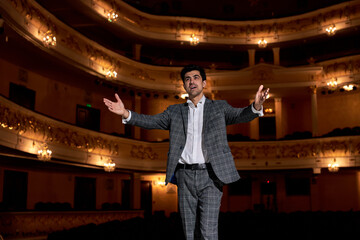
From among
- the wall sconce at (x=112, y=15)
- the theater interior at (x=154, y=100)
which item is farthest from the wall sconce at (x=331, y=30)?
the wall sconce at (x=112, y=15)

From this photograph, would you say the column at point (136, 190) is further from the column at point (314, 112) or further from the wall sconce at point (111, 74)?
the column at point (314, 112)

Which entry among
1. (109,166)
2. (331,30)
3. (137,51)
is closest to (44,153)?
(109,166)

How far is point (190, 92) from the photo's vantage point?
345 centimetres

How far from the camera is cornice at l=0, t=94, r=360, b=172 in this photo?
47.1ft

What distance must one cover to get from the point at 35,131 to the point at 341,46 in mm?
15918

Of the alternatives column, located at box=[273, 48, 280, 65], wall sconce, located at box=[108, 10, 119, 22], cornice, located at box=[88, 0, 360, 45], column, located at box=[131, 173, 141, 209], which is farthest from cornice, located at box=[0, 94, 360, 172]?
cornice, located at box=[88, 0, 360, 45]

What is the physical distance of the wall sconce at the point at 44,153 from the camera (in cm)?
1362

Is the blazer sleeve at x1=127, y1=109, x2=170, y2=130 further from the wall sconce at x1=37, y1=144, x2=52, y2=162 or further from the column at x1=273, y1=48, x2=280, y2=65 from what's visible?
the column at x1=273, y1=48, x2=280, y2=65

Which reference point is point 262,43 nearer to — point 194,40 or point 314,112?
point 194,40

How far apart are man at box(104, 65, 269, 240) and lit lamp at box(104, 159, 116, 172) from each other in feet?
46.7

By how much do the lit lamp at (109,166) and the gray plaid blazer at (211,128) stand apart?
14223mm

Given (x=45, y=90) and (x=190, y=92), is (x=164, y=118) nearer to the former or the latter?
(x=190, y=92)

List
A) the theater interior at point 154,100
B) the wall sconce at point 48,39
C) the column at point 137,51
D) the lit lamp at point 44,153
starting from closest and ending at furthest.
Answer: the lit lamp at point 44,153 < the wall sconce at point 48,39 < the theater interior at point 154,100 < the column at point 137,51

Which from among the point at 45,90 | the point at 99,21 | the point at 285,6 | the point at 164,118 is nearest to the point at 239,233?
the point at 164,118
